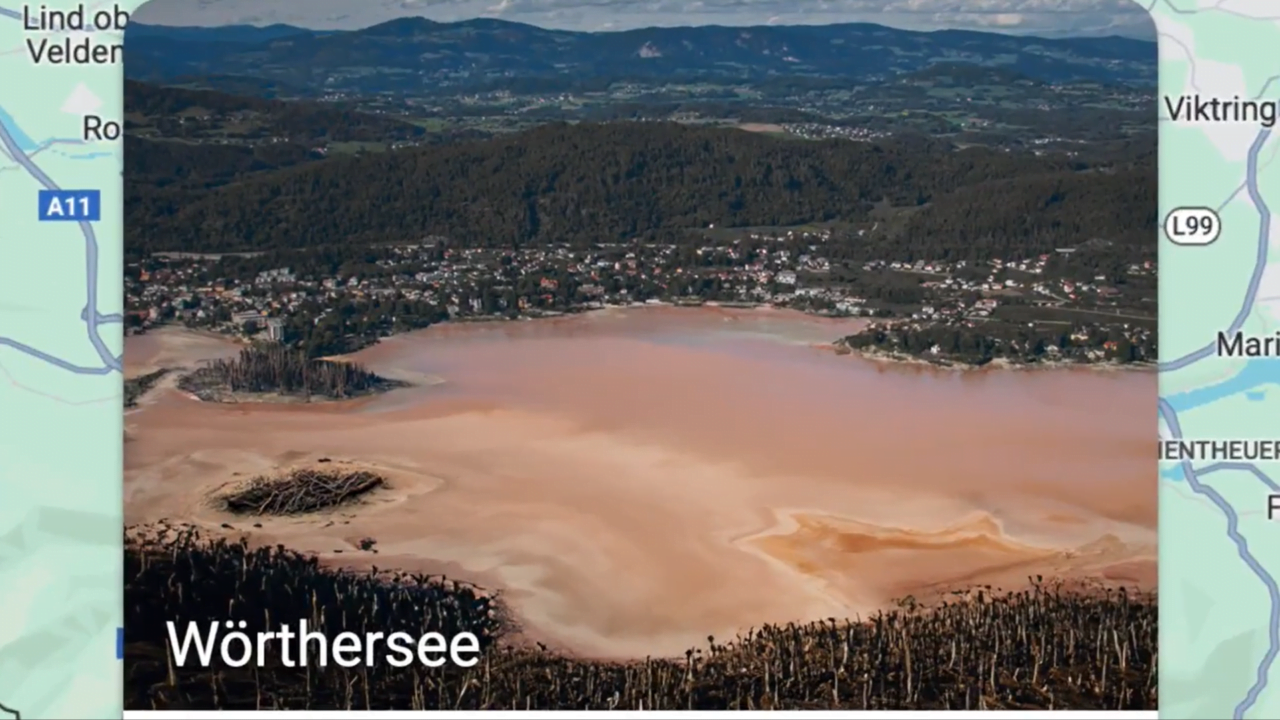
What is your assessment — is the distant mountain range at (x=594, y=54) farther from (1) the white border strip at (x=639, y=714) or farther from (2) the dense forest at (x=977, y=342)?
(1) the white border strip at (x=639, y=714)

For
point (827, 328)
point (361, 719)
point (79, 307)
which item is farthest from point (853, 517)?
point (79, 307)

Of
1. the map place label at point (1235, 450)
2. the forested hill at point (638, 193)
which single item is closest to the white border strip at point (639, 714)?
the map place label at point (1235, 450)

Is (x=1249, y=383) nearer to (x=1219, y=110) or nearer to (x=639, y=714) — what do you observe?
(x=1219, y=110)

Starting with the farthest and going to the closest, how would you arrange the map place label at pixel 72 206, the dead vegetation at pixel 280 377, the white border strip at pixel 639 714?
the dead vegetation at pixel 280 377
the white border strip at pixel 639 714
the map place label at pixel 72 206

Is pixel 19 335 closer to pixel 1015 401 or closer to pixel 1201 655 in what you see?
pixel 1015 401

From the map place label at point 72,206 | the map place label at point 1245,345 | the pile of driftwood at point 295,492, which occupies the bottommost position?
the pile of driftwood at point 295,492

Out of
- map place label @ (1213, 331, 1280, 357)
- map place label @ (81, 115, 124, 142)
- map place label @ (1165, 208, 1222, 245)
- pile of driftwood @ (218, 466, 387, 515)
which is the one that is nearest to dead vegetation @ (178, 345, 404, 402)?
pile of driftwood @ (218, 466, 387, 515)
